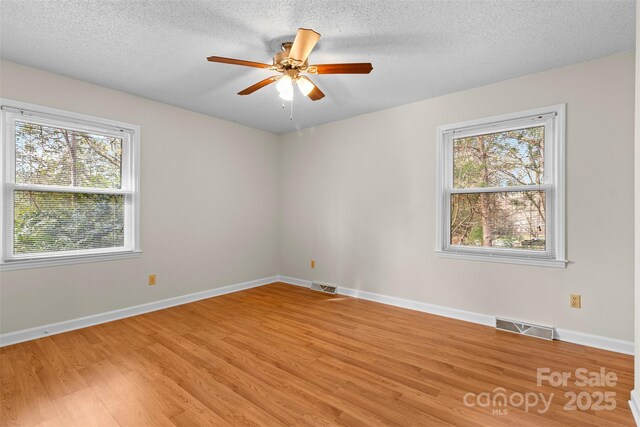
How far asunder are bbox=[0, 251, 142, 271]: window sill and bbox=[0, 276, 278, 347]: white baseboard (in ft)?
1.88

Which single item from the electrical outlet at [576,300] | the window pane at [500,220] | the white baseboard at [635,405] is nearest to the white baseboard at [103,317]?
the window pane at [500,220]

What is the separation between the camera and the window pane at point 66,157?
9.35 feet

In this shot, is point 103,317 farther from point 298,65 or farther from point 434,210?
point 434,210

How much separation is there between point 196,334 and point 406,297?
2419 millimetres

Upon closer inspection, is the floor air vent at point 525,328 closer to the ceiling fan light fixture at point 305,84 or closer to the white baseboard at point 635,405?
the white baseboard at point 635,405

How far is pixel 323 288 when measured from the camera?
4.54 m

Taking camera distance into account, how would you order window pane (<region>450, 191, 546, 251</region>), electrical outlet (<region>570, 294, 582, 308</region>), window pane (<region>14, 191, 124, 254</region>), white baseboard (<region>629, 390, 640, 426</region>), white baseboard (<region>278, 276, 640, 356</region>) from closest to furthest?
white baseboard (<region>629, 390, 640, 426</region>) < white baseboard (<region>278, 276, 640, 356</region>) < electrical outlet (<region>570, 294, 582, 308</region>) < window pane (<region>14, 191, 124, 254</region>) < window pane (<region>450, 191, 546, 251</region>)

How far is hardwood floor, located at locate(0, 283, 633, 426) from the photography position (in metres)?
1.78

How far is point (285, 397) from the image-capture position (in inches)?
77.0

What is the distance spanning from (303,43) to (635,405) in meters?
2.97

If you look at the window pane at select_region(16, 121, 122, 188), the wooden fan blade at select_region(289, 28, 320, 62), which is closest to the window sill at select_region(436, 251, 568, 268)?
the wooden fan blade at select_region(289, 28, 320, 62)

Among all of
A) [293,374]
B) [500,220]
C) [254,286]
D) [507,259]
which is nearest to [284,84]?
[293,374]

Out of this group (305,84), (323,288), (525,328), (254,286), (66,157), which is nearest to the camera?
(305,84)

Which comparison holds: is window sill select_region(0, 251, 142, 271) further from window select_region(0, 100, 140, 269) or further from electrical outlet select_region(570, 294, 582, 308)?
electrical outlet select_region(570, 294, 582, 308)
